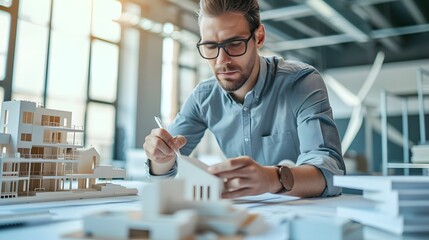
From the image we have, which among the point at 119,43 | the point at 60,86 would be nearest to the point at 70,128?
the point at 60,86

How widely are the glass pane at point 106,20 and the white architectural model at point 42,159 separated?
4.11 m

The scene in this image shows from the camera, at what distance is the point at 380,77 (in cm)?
794

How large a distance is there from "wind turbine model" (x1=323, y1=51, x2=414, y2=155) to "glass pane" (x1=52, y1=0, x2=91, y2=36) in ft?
13.6

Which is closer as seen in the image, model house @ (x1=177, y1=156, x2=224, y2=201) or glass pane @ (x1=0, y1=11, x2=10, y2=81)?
model house @ (x1=177, y1=156, x2=224, y2=201)

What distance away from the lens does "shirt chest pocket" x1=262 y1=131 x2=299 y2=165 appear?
1433 millimetres

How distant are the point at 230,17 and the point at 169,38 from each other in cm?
530

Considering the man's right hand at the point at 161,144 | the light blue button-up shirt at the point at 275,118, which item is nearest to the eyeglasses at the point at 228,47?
the light blue button-up shirt at the point at 275,118

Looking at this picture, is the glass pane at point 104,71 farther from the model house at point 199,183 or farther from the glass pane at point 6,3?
the model house at point 199,183

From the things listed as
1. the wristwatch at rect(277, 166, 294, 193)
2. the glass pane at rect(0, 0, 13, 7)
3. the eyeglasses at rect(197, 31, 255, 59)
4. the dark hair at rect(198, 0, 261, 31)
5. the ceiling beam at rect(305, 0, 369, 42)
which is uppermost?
the ceiling beam at rect(305, 0, 369, 42)

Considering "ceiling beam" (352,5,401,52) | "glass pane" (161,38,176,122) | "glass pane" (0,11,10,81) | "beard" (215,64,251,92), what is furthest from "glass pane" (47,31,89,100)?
"ceiling beam" (352,5,401,52)

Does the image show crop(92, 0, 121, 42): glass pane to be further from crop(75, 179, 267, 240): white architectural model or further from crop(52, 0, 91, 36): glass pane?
crop(75, 179, 267, 240): white architectural model

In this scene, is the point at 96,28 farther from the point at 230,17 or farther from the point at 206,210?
the point at 206,210

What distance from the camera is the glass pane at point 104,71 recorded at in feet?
16.8

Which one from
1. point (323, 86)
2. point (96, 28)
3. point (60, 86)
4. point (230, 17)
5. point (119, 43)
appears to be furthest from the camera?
point (119, 43)
